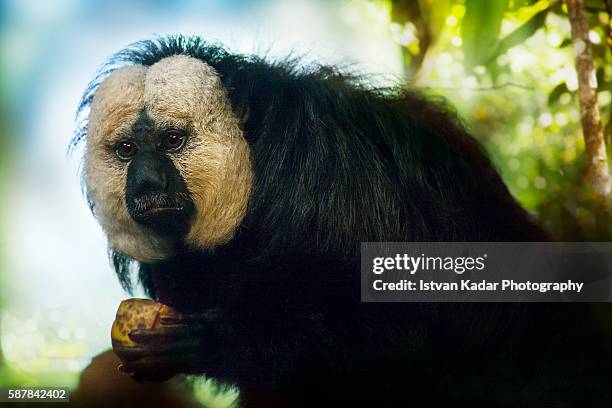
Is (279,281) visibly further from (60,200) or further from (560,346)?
Answer: (560,346)

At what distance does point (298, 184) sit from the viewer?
236cm

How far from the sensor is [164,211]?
2.35m

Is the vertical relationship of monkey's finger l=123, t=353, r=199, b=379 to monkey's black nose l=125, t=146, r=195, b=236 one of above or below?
below

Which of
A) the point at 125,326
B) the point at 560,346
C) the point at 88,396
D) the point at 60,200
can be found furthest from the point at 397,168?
the point at 88,396

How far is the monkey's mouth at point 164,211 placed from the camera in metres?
2.31

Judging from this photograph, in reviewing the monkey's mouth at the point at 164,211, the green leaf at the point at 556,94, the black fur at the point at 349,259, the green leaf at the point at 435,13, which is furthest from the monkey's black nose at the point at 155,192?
the green leaf at the point at 556,94

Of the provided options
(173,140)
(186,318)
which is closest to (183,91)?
(173,140)

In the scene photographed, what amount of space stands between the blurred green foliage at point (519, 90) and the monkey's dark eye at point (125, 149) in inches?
42.3

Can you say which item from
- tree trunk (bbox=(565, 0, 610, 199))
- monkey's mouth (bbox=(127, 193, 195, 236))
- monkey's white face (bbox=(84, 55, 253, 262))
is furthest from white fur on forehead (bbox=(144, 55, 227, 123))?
tree trunk (bbox=(565, 0, 610, 199))

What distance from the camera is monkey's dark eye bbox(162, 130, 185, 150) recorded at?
239cm

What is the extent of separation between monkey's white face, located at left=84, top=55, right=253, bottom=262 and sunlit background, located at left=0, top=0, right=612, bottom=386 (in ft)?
0.49

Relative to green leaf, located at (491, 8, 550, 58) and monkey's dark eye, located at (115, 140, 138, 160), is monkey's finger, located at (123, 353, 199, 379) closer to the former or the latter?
monkey's dark eye, located at (115, 140, 138, 160)


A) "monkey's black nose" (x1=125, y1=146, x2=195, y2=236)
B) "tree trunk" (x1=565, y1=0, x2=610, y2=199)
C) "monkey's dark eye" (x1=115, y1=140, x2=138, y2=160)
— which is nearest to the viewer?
"monkey's black nose" (x1=125, y1=146, x2=195, y2=236)

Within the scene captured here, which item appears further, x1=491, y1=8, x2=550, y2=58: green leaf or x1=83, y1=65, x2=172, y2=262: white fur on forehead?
x1=491, y1=8, x2=550, y2=58: green leaf
